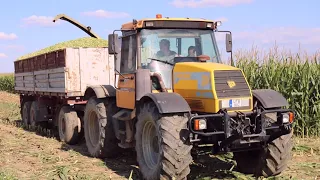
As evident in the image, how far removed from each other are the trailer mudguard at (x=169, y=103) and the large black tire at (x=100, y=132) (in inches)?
85.9

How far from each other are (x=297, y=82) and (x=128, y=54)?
4.94m

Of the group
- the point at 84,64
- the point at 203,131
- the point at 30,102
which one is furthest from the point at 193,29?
the point at 30,102

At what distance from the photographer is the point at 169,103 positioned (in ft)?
19.3

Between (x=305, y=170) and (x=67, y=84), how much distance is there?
593cm

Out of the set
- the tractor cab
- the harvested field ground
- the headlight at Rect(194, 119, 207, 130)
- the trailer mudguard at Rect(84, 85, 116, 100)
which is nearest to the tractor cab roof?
the tractor cab

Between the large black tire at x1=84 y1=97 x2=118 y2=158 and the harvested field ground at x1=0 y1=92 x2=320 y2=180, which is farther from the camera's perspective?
the large black tire at x1=84 y1=97 x2=118 y2=158

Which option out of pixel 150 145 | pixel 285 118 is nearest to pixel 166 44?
pixel 150 145

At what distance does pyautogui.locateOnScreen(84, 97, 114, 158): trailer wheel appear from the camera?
8047 millimetres

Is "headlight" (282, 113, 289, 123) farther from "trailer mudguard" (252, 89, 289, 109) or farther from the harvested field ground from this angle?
the harvested field ground

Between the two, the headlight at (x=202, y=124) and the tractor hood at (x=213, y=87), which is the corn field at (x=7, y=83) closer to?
the tractor hood at (x=213, y=87)

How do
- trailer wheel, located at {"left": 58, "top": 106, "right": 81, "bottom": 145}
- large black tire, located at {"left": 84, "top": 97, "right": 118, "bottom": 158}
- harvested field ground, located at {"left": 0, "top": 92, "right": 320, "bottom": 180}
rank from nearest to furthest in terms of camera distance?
harvested field ground, located at {"left": 0, "top": 92, "right": 320, "bottom": 180} → large black tire, located at {"left": 84, "top": 97, "right": 118, "bottom": 158} → trailer wheel, located at {"left": 58, "top": 106, "right": 81, "bottom": 145}

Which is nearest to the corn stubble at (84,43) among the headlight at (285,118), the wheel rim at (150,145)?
the wheel rim at (150,145)

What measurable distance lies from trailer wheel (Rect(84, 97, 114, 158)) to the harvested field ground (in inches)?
7.9

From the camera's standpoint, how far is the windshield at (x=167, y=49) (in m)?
6.83
